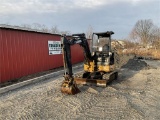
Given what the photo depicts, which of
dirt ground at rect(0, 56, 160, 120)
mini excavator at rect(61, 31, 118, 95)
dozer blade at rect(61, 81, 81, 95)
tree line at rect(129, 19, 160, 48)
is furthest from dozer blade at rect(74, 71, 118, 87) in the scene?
tree line at rect(129, 19, 160, 48)

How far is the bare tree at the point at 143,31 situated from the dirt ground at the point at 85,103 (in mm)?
36154

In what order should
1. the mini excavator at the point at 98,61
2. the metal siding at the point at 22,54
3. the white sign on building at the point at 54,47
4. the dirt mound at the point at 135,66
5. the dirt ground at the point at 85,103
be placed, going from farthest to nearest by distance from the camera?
the dirt mound at the point at 135,66, the white sign on building at the point at 54,47, the metal siding at the point at 22,54, the mini excavator at the point at 98,61, the dirt ground at the point at 85,103

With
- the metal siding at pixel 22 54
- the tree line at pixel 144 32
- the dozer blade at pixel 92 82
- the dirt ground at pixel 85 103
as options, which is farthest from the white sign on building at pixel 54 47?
the tree line at pixel 144 32

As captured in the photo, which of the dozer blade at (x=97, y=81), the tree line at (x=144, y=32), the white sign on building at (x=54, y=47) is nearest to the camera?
the dozer blade at (x=97, y=81)

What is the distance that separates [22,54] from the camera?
12211 millimetres

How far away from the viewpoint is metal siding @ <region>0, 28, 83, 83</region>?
10898mm

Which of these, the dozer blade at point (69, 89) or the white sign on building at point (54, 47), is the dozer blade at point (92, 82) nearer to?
the dozer blade at point (69, 89)

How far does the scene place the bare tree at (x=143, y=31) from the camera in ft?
148

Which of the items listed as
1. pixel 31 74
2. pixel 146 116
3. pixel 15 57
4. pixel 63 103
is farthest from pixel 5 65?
pixel 146 116

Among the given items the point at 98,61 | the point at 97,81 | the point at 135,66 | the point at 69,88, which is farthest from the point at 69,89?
the point at 135,66

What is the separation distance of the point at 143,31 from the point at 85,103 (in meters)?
42.9

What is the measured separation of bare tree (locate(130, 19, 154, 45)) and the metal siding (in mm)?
32605

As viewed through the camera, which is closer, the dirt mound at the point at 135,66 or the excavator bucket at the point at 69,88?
the excavator bucket at the point at 69,88

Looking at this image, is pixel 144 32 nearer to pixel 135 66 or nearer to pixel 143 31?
pixel 143 31
